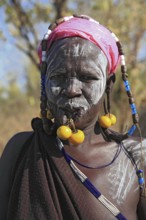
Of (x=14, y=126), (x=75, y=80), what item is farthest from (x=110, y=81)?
(x=14, y=126)

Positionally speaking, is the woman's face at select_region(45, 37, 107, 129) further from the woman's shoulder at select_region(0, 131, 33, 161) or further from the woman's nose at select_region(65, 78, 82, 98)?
the woman's shoulder at select_region(0, 131, 33, 161)

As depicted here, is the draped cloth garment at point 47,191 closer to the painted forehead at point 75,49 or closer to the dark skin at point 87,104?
the dark skin at point 87,104

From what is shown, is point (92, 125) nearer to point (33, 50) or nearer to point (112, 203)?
point (112, 203)

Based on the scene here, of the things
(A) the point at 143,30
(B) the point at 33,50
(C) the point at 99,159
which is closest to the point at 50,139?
(C) the point at 99,159

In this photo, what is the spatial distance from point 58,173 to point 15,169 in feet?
0.78

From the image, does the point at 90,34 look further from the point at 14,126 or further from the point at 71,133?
the point at 14,126

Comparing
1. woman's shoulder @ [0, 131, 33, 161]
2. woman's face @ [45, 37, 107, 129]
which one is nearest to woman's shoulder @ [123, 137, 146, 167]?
woman's face @ [45, 37, 107, 129]

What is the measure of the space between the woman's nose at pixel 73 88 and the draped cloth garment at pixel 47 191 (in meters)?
0.28

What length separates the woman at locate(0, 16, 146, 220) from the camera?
1.92 metres

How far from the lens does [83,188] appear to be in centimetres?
196

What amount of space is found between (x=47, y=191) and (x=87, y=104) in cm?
42

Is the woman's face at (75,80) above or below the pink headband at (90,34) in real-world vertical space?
below

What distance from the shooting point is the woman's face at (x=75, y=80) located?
192cm

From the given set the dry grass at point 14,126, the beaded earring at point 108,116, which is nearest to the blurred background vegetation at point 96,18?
the dry grass at point 14,126
